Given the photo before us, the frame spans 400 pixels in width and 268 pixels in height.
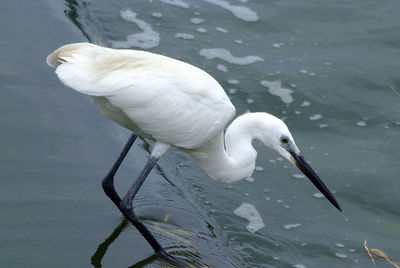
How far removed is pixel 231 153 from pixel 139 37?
319 centimetres

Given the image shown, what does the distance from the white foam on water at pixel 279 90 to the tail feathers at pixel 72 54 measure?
8.83 ft

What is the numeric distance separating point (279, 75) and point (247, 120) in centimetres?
267

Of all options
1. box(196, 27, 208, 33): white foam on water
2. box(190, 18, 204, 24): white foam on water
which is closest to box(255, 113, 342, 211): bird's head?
box(196, 27, 208, 33): white foam on water

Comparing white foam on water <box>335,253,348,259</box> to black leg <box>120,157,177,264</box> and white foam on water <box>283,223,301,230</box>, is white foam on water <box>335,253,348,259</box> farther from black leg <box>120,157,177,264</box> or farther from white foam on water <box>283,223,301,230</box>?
black leg <box>120,157,177,264</box>

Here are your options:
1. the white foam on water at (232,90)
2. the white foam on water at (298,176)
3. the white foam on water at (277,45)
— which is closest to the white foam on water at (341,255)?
the white foam on water at (298,176)

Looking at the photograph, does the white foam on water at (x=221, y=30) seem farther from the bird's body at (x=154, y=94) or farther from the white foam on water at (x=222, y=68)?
the bird's body at (x=154, y=94)

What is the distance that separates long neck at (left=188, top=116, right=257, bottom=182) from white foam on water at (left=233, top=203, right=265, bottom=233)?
0.41m

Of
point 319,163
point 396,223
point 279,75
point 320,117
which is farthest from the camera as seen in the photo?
point 279,75

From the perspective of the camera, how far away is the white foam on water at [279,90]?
6.62 meters

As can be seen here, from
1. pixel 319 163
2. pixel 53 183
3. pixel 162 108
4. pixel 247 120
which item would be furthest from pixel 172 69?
pixel 319 163

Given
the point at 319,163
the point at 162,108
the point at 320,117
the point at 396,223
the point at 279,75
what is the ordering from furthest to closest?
the point at 279,75, the point at 320,117, the point at 319,163, the point at 396,223, the point at 162,108

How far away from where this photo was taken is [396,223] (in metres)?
5.09

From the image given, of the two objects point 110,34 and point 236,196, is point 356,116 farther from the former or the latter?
point 110,34

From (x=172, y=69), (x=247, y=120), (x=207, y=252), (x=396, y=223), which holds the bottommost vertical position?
(x=396, y=223)
